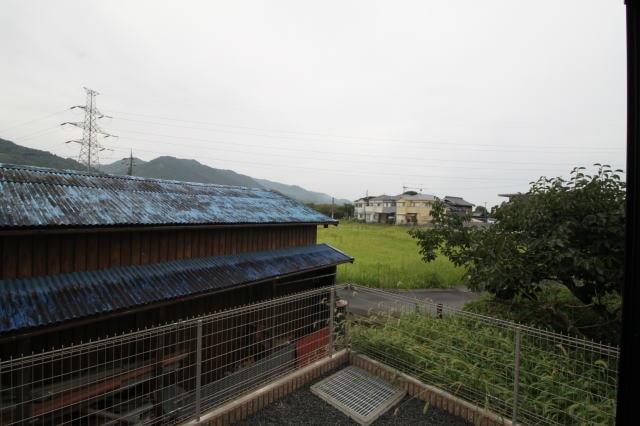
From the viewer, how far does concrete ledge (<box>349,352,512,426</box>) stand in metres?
3.34

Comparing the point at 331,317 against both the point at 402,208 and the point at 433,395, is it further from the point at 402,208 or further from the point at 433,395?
the point at 402,208

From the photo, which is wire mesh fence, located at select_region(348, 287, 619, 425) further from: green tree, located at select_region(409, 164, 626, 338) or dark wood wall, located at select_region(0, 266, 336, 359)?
dark wood wall, located at select_region(0, 266, 336, 359)

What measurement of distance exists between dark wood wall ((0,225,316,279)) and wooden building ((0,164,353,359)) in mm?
14

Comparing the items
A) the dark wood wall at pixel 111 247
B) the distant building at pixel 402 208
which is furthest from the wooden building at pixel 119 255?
the distant building at pixel 402 208

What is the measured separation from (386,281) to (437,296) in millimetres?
2347

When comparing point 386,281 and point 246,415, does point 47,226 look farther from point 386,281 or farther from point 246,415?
point 386,281

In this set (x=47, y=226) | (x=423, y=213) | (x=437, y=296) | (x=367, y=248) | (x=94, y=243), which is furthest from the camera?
(x=423, y=213)

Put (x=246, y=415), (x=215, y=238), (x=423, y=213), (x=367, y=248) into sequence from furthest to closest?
(x=423, y=213)
(x=367, y=248)
(x=215, y=238)
(x=246, y=415)

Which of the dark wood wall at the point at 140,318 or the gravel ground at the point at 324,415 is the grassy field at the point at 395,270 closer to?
the dark wood wall at the point at 140,318

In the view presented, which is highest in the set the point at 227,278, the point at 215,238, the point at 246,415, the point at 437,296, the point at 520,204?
the point at 520,204

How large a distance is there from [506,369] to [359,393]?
1.93m

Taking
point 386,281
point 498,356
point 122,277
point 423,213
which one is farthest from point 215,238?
point 423,213

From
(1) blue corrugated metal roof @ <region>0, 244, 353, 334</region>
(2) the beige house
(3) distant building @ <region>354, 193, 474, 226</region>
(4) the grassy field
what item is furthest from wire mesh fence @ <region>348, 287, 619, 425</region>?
(2) the beige house

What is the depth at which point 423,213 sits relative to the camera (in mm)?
53219
